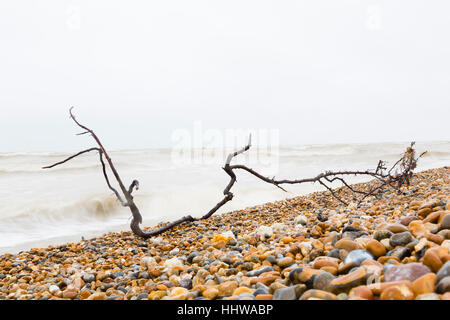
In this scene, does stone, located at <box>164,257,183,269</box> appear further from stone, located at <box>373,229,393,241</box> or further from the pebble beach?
stone, located at <box>373,229,393,241</box>

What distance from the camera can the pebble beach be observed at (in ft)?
4.04

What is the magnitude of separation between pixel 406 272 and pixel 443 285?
155 millimetres

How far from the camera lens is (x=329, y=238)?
6.23ft

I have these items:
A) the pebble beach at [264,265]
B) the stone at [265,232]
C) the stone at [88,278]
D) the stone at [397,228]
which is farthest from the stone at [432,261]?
the stone at [88,278]

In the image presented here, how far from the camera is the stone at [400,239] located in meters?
1.55

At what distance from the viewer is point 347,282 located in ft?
4.04

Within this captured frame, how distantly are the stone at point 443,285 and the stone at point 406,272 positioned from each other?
0.10m

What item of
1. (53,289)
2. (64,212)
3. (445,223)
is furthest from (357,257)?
(64,212)

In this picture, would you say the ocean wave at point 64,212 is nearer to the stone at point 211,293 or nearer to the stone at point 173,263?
the stone at point 173,263

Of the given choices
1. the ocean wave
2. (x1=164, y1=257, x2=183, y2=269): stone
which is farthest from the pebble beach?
the ocean wave

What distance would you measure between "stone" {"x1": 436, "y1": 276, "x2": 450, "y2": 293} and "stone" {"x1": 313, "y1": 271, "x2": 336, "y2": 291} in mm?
359
